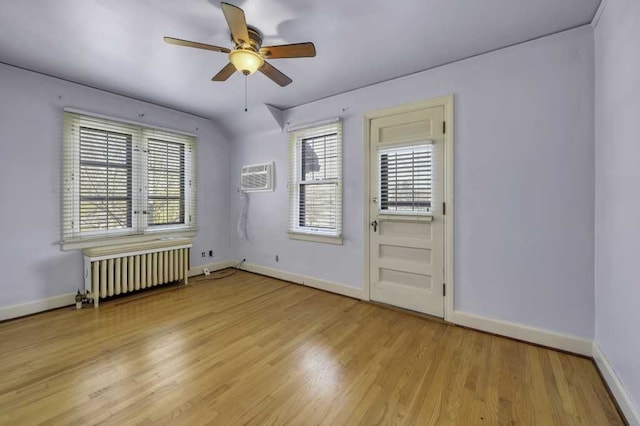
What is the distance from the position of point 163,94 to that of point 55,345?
2.97 meters

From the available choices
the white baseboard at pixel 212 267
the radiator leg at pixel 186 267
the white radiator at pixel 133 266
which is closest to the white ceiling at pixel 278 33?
the white radiator at pixel 133 266

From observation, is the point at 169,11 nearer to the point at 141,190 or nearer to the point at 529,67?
the point at 141,190

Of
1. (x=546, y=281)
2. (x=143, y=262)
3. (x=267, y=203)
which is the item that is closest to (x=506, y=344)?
(x=546, y=281)

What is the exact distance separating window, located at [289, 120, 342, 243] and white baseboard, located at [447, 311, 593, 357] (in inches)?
64.7

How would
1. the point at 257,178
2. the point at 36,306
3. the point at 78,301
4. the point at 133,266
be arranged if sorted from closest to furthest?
the point at 36,306, the point at 78,301, the point at 133,266, the point at 257,178

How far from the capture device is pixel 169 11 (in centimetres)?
197

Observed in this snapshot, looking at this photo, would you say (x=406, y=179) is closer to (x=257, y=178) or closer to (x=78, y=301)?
(x=257, y=178)

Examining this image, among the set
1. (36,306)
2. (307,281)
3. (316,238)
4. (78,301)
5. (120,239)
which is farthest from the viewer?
(307,281)

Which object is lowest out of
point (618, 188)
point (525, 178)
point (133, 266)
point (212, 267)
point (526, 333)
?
point (526, 333)

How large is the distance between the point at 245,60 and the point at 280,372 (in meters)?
2.34

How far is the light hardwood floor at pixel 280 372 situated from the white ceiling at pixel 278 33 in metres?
2.63

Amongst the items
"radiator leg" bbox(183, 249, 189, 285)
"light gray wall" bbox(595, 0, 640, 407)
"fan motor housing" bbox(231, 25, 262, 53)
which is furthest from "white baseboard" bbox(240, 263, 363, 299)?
"fan motor housing" bbox(231, 25, 262, 53)

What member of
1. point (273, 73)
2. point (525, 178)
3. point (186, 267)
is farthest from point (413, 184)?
point (186, 267)

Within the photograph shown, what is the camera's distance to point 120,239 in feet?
11.8
